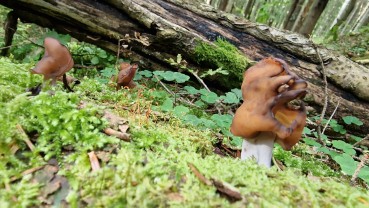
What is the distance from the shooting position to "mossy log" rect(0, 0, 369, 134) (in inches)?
164

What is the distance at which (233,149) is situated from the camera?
2.41m

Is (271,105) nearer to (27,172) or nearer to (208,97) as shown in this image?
(27,172)

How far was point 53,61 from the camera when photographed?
8.50ft

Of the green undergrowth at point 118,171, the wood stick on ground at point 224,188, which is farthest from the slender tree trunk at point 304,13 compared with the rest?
the wood stick on ground at point 224,188

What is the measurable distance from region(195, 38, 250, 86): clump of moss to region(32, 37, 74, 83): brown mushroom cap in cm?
201

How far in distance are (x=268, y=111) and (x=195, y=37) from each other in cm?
256

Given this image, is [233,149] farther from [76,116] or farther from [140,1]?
[140,1]

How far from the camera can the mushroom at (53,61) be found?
2537mm

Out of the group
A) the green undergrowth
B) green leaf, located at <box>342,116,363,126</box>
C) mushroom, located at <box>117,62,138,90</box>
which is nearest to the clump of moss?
mushroom, located at <box>117,62,138,90</box>

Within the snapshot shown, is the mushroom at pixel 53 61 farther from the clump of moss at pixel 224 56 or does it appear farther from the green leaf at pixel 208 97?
the clump of moss at pixel 224 56

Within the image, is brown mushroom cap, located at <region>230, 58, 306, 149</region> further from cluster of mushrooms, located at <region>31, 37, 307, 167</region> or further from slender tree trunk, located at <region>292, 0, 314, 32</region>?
slender tree trunk, located at <region>292, 0, 314, 32</region>

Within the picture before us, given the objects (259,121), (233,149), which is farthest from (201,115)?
(259,121)

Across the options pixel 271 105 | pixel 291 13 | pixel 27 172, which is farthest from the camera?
pixel 291 13

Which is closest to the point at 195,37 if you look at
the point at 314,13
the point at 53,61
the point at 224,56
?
the point at 224,56
